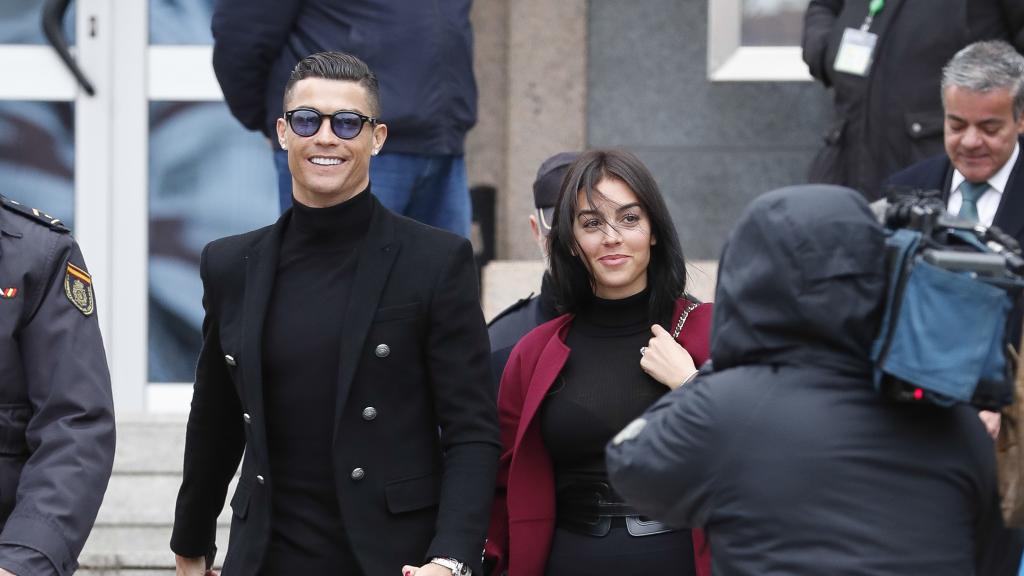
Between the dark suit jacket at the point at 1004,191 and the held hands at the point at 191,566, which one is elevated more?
the dark suit jacket at the point at 1004,191

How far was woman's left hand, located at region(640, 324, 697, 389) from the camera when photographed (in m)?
3.93

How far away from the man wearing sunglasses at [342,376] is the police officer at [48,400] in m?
0.37

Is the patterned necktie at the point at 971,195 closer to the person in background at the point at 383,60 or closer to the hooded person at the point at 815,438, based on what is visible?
the person in background at the point at 383,60

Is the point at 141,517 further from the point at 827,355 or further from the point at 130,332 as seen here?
the point at 827,355

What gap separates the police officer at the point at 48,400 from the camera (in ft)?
11.3

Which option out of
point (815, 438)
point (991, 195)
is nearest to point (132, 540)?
point (991, 195)

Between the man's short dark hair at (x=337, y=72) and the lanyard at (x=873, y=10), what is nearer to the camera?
the man's short dark hair at (x=337, y=72)

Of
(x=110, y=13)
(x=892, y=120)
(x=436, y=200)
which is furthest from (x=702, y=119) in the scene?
(x=110, y=13)

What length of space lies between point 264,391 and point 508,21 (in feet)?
13.3

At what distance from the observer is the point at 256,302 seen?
3814mm

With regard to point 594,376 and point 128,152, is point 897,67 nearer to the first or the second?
point 594,376

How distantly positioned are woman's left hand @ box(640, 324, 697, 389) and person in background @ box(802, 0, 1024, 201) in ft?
7.58

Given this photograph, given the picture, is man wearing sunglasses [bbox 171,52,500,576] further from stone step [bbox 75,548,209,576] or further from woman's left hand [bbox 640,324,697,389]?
stone step [bbox 75,548,209,576]

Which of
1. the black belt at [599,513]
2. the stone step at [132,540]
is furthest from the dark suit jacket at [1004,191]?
the stone step at [132,540]
